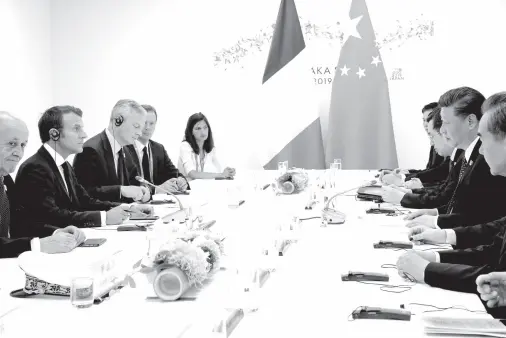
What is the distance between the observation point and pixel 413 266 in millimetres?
2469

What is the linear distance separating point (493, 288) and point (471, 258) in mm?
507

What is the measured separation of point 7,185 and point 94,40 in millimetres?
4821

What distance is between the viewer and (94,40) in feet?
26.4

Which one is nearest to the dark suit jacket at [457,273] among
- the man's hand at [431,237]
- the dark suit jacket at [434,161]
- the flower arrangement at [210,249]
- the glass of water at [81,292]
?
the man's hand at [431,237]

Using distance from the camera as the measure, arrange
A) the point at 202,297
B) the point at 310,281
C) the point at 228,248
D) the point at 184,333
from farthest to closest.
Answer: the point at 228,248 < the point at 310,281 < the point at 202,297 < the point at 184,333

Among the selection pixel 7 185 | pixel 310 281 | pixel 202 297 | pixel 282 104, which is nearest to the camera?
pixel 202 297

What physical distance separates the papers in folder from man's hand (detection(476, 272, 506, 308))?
0.35 meters

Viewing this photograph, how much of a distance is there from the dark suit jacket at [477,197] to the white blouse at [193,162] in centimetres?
343

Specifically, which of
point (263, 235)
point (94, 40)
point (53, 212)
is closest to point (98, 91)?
point (94, 40)

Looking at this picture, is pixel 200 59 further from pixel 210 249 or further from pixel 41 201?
pixel 210 249

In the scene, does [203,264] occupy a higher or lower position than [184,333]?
higher

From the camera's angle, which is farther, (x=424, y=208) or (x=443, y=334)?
(x=424, y=208)

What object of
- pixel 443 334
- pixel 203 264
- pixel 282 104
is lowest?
pixel 443 334

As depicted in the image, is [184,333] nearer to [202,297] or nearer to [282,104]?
[202,297]
